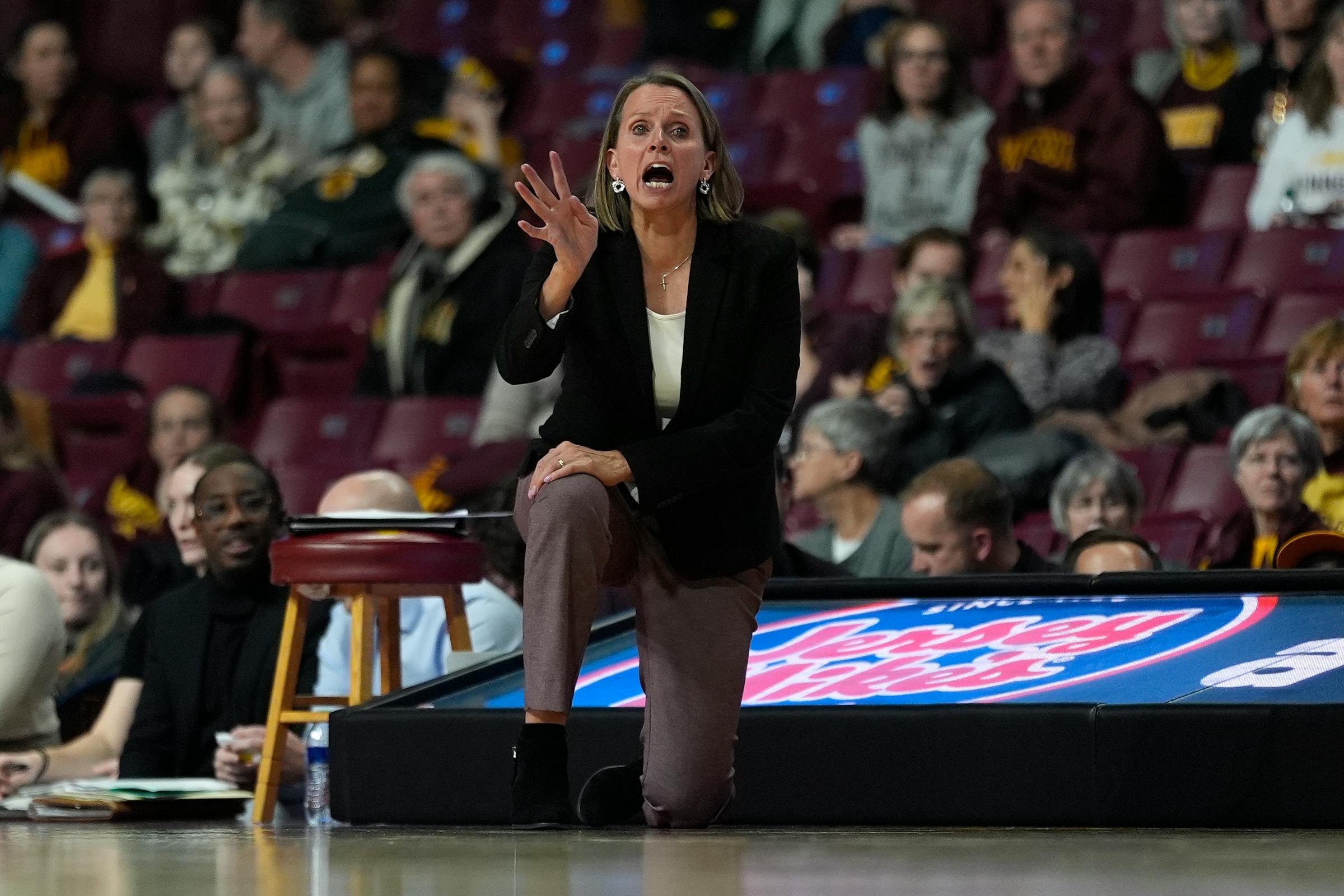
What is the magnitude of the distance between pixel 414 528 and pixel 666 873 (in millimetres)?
1937

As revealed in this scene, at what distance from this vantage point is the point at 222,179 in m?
9.11

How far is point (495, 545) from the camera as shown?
538cm

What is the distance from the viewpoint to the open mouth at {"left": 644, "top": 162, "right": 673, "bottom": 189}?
343cm

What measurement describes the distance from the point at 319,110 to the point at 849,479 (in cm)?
431

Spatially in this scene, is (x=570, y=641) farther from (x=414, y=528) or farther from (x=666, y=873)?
(x=414, y=528)

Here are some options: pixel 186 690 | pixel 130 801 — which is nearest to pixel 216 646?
pixel 186 690

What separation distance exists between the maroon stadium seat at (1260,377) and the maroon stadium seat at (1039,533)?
85cm

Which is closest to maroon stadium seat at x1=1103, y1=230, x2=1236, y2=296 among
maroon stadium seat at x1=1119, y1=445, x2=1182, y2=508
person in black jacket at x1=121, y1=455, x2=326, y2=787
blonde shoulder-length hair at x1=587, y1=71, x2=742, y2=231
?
maroon stadium seat at x1=1119, y1=445, x2=1182, y2=508

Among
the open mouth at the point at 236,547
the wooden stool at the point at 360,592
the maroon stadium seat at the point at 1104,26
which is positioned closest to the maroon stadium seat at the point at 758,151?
the maroon stadium seat at the point at 1104,26

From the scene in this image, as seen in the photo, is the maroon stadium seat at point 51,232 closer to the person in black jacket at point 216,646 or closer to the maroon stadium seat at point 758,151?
the maroon stadium seat at point 758,151

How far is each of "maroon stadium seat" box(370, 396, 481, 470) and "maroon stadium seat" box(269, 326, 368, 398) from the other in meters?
0.86

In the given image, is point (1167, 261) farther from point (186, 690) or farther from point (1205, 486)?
point (186, 690)

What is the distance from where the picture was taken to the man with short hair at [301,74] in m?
9.22

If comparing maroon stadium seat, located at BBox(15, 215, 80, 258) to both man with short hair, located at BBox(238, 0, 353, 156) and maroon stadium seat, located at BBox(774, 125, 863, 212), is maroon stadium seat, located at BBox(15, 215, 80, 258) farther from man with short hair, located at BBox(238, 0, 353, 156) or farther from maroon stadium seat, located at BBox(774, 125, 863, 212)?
maroon stadium seat, located at BBox(774, 125, 863, 212)
